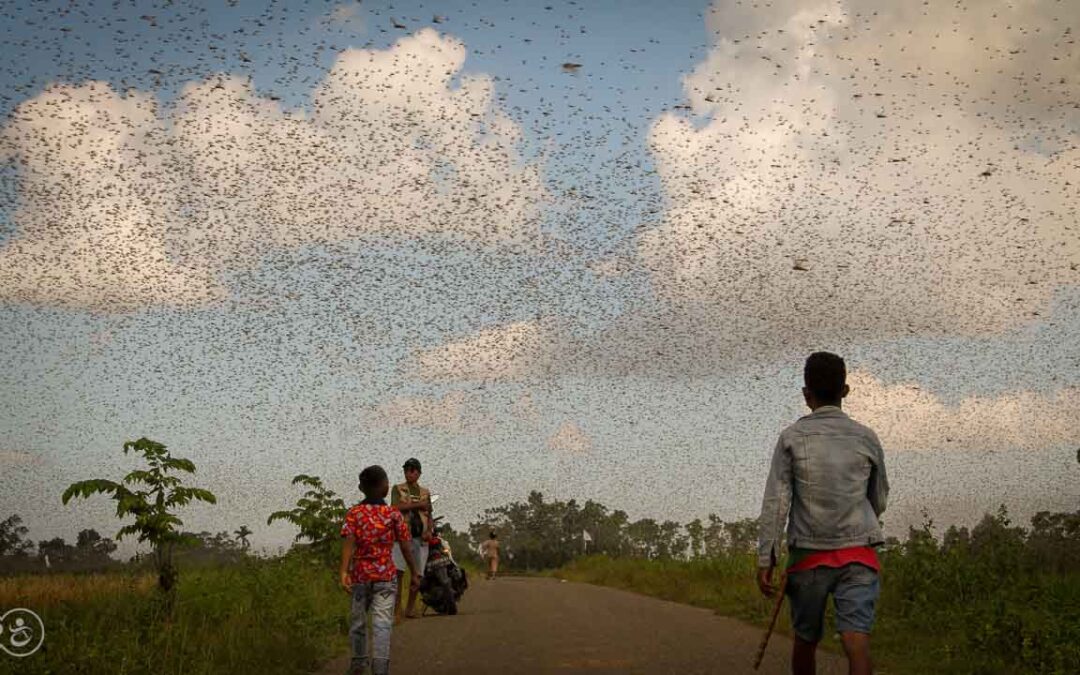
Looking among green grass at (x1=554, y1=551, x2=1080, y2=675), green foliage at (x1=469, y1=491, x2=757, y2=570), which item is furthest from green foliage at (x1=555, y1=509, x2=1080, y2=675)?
green foliage at (x1=469, y1=491, x2=757, y2=570)

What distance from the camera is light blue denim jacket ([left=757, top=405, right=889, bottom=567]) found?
577 centimetres

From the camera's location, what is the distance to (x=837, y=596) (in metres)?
5.74

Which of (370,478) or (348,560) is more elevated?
(370,478)

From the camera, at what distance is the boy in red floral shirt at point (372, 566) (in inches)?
335

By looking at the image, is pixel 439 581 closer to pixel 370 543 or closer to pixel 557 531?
pixel 370 543

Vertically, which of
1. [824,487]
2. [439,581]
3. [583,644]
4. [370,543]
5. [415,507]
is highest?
[415,507]

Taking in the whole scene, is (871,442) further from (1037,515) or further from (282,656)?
(1037,515)

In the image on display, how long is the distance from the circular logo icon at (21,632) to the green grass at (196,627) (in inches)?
4.0

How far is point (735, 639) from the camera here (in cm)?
1243

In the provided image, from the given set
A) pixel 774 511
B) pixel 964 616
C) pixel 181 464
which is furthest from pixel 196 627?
pixel 964 616

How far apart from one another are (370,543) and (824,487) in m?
4.10

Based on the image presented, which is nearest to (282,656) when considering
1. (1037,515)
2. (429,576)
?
(429,576)

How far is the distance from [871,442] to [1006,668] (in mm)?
5049

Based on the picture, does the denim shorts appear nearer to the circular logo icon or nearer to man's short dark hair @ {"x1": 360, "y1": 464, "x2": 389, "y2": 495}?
man's short dark hair @ {"x1": 360, "y1": 464, "x2": 389, "y2": 495}
